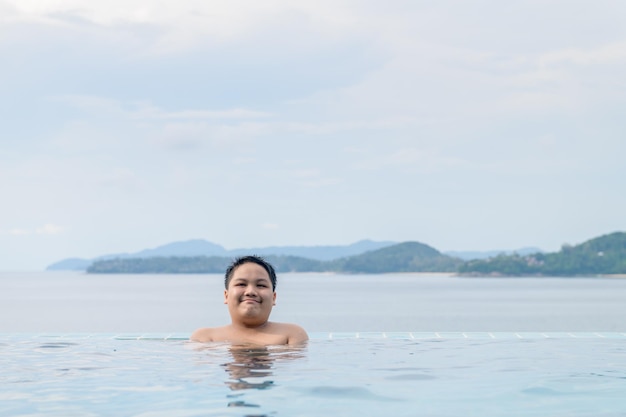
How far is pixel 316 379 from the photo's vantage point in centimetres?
753

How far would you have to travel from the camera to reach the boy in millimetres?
8750

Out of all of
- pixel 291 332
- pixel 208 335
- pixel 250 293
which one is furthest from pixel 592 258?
pixel 250 293

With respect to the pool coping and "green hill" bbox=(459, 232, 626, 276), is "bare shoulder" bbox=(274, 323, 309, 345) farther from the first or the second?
"green hill" bbox=(459, 232, 626, 276)

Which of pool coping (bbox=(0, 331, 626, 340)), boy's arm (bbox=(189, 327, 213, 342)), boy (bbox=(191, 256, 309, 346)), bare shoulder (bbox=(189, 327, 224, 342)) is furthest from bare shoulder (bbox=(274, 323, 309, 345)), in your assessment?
pool coping (bbox=(0, 331, 626, 340))

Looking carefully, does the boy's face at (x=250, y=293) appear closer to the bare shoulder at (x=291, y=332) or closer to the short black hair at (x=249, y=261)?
the short black hair at (x=249, y=261)

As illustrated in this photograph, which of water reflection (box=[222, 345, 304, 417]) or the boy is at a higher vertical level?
the boy

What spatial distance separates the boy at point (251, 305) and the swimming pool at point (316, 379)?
21 centimetres

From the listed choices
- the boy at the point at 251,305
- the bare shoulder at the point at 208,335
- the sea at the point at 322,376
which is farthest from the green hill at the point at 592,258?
the boy at the point at 251,305

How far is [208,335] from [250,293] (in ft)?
3.85

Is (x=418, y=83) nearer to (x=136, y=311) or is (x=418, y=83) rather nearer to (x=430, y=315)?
(x=430, y=315)

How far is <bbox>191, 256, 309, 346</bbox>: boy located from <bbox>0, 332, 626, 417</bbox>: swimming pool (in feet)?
0.68

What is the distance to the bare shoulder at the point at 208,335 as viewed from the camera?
9367 millimetres

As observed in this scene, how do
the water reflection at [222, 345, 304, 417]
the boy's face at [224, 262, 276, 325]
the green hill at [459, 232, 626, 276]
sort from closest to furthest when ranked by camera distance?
the water reflection at [222, 345, 304, 417], the boy's face at [224, 262, 276, 325], the green hill at [459, 232, 626, 276]

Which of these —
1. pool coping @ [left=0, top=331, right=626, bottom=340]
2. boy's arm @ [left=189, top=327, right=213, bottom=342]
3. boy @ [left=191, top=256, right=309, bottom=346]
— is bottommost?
pool coping @ [left=0, top=331, right=626, bottom=340]
